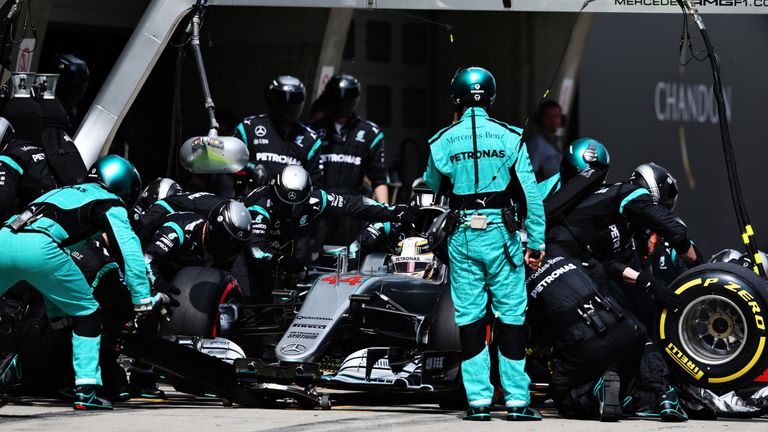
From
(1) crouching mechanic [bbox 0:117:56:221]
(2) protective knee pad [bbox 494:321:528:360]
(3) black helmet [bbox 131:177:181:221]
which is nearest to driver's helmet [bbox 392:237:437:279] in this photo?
(2) protective knee pad [bbox 494:321:528:360]

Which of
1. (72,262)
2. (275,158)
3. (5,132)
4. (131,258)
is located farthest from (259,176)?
(72,262)

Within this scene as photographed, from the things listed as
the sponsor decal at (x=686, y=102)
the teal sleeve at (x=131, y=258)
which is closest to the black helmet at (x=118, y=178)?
the teal sleeve at (x=131, y=258)

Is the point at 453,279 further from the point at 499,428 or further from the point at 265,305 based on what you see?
the point at 265,305

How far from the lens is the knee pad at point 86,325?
907 cm

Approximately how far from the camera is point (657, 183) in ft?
33.3

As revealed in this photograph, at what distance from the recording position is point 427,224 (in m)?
10.5

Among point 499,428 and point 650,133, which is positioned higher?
point 650,133

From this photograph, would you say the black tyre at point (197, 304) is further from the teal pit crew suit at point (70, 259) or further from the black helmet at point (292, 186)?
the teal pit crew suit at point (70, 259)

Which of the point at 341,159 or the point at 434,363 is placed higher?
the point at 341,159

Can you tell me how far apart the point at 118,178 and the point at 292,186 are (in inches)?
63.9

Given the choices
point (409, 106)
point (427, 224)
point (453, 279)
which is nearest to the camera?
point (453, 279)

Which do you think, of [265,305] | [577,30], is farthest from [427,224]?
[577,30]

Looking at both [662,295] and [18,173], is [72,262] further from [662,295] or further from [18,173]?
[662,295]

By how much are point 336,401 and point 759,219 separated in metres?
9.74
